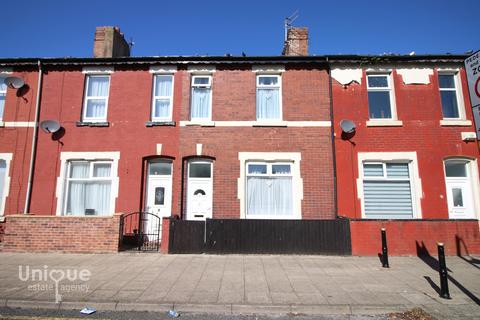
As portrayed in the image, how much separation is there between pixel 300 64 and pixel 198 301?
911 cm

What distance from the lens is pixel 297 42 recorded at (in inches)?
483

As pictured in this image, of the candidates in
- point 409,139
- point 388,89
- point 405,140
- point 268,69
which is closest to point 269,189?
point 268,69

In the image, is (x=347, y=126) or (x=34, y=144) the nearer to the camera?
(x=347, y=126)

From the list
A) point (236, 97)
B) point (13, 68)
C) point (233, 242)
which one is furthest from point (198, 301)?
point (13, 68)

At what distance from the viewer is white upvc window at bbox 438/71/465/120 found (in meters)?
11.0

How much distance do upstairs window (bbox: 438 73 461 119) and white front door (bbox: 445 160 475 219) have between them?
180 cm

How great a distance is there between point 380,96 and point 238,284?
8.82 m

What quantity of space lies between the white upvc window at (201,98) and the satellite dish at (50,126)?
4.86 metres

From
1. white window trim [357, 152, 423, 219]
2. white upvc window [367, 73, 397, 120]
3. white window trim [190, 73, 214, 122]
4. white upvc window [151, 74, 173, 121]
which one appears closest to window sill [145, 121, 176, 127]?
white upvc window [151, 74, 173, 121]

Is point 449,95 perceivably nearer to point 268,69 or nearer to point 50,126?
point 268,69

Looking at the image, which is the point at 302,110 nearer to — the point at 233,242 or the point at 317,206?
the point at 317,206

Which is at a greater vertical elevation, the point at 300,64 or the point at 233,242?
the point at 300,64

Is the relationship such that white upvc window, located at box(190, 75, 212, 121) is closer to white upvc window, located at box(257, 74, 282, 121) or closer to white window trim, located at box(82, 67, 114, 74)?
white upvc window, located at box(257, 74, 282, 121)

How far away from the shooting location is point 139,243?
9.70 m
